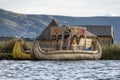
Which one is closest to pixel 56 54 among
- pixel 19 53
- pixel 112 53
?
pixel 19 53

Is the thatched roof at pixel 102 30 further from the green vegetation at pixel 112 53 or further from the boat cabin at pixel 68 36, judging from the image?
the green vegetation at pixel 112 53

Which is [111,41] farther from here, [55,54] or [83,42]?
[55,54]

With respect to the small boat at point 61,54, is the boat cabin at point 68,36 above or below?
above

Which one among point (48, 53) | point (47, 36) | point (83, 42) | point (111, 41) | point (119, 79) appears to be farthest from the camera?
point (111, 41)

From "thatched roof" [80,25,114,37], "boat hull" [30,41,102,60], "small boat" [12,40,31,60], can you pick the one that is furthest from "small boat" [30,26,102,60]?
"thatched roof" [80,25,114,37]

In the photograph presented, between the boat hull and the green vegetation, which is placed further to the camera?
the green vegetation

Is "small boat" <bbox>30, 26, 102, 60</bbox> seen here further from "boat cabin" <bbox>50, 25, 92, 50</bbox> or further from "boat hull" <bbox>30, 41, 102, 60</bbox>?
"boat cabin" <bbox>50, 25, 92, 50</bbox>

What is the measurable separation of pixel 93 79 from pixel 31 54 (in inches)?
1169

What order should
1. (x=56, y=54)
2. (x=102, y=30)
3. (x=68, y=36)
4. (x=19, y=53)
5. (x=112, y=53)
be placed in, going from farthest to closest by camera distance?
(x=102, y=30) < (x=68, y=36) < (x=112, y=53) < (x=19, y=53) < (x=56, y=54)

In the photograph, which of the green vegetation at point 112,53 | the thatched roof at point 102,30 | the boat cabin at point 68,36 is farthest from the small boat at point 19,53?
the thatched roof at point 102,30

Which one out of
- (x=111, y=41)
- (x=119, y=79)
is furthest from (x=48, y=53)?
(x=111, y=41)

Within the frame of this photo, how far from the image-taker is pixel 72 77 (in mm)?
35406

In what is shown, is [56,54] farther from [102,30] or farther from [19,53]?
[102,30]

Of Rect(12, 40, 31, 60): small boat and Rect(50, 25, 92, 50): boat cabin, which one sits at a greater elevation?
Rect(50, 25, 92, 50): boat cabin
